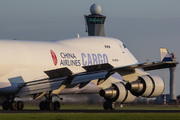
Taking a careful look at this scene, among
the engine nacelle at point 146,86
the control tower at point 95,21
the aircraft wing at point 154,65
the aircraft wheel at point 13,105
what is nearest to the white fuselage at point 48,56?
the aircraft wheel at point 13,105

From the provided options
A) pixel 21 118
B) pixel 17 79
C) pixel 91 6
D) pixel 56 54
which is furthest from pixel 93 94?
pixel 91 6

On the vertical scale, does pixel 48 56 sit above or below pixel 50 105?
above

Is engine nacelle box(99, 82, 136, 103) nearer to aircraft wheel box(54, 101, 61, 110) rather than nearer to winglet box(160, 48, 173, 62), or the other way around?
aircraft wheel box(54, 101, 61, 110)

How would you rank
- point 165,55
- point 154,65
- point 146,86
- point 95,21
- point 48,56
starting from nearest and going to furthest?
point 165,55, point 154,65, point 146,86, point 48,56, point 95,21

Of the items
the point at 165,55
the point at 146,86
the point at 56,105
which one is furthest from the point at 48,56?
the point at 165,55

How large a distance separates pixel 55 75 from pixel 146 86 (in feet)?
20.2

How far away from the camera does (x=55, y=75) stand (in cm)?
2583

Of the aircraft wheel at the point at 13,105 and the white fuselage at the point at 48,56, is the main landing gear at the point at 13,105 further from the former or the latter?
the white fuselage at the point at 48,56

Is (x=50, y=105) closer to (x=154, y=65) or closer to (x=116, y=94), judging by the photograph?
(x=116, y=94)

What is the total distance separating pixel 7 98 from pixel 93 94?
28.9 feet

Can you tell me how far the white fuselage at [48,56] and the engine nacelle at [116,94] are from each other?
4.47 meters

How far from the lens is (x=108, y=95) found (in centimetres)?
2497

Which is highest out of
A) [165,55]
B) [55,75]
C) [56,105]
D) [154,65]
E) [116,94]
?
[165,55]

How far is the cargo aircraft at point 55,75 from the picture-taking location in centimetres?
2330
